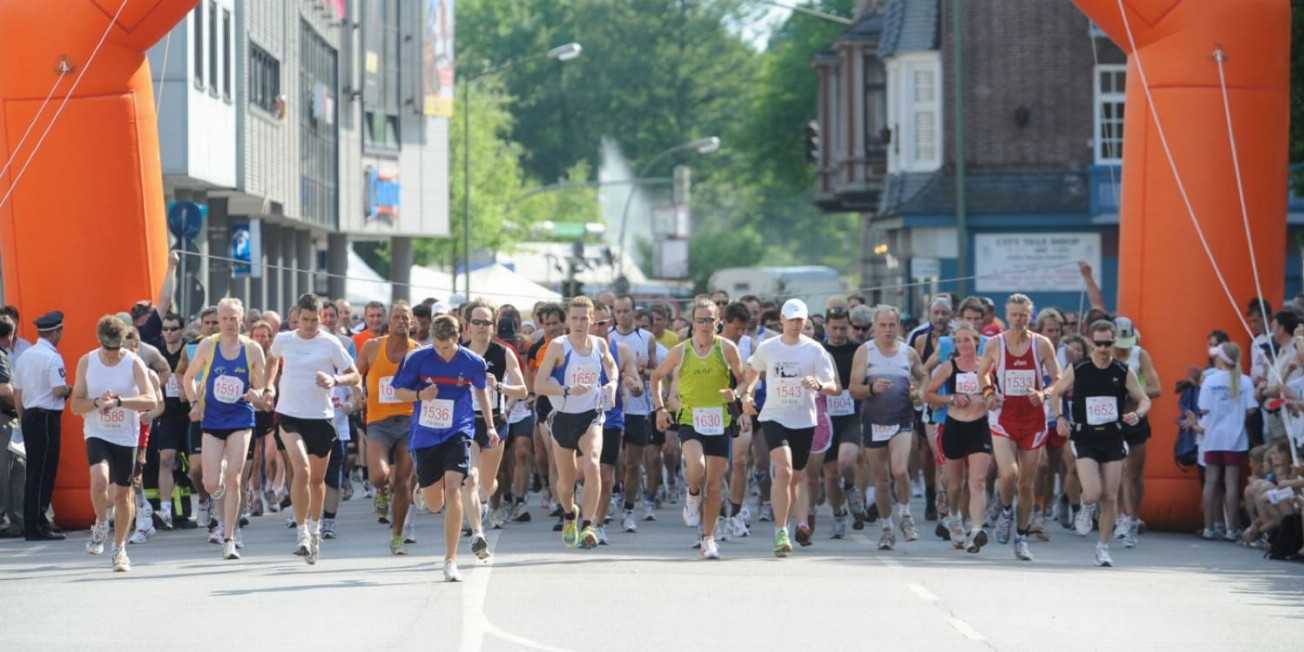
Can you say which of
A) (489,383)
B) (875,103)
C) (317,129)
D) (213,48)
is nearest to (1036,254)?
(875,103)

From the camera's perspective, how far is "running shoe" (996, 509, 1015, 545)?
16406 millimetres

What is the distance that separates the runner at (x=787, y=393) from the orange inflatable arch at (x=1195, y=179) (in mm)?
4059

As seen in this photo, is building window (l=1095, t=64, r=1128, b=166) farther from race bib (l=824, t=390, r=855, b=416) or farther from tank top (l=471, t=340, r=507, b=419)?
tank top (l=471, t=340, r=507, b=419)

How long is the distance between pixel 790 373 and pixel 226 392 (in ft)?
12.4

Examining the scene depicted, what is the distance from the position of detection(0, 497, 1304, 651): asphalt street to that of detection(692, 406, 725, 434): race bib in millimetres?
886

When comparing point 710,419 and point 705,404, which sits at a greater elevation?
point 705,404

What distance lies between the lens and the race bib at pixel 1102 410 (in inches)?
614

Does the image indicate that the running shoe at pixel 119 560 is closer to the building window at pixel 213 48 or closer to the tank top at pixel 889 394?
the tank top at pixel 889 394

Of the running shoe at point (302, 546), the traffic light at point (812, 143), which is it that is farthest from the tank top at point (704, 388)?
the traffic light at point (812, 143)

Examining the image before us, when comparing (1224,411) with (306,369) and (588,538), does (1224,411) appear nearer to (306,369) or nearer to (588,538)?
(588,538)

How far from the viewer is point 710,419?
1562 centimetres

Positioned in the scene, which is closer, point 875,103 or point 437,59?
point 875,103

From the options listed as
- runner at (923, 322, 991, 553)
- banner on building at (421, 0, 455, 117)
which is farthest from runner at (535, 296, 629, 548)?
banner on building at (421, 0, 455, 117)

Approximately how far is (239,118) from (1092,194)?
651 inches
